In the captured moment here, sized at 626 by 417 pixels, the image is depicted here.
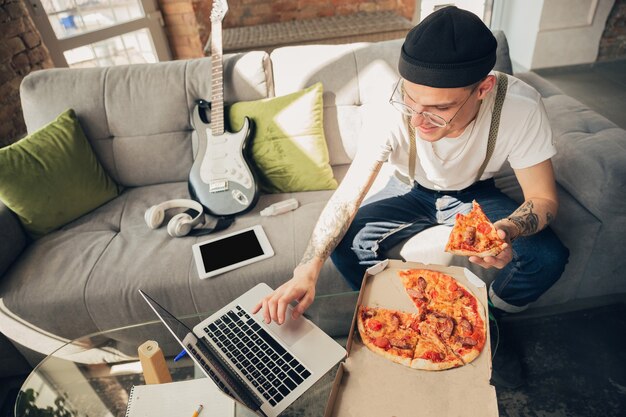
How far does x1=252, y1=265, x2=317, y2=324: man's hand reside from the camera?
3.35ft

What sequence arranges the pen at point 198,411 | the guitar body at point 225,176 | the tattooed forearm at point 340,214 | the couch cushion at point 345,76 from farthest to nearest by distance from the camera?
the couch cushion at point 345,76
the guitar body at point 225,176
the tattooed forearm at point 340,214
the pen at point 198,411

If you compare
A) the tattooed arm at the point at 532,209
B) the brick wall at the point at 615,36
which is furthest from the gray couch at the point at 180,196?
the brick wall at the point at 615,36

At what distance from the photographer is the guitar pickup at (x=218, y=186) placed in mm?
1714

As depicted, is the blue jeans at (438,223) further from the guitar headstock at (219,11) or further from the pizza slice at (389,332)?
the guitar headstock at (219,11)

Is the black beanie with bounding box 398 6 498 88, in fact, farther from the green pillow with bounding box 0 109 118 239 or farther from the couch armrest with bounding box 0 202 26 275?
the couch armrest with bounding box 0 202 26 275

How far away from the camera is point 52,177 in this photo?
1.66 metres

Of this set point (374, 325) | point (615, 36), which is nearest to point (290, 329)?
point (374, 325)

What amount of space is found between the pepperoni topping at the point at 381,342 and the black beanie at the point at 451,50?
2.26ft

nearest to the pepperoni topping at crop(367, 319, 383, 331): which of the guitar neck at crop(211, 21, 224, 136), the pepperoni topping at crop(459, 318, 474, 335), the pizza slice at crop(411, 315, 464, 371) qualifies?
the pizza slice at crop(411, 315, 464, 371)

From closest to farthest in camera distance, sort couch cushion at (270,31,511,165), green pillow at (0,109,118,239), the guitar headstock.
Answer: green pillow at (0,109,118,239)
couch cushion at (270,31,511,165)
the guitar headstock

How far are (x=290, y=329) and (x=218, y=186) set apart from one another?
855 mm

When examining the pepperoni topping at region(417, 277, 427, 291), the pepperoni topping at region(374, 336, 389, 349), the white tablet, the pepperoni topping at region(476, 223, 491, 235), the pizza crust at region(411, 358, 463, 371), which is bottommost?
the white tablet

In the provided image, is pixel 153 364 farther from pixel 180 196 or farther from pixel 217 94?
pixel 217 94

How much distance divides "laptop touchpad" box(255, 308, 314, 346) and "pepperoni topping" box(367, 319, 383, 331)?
0.18m
